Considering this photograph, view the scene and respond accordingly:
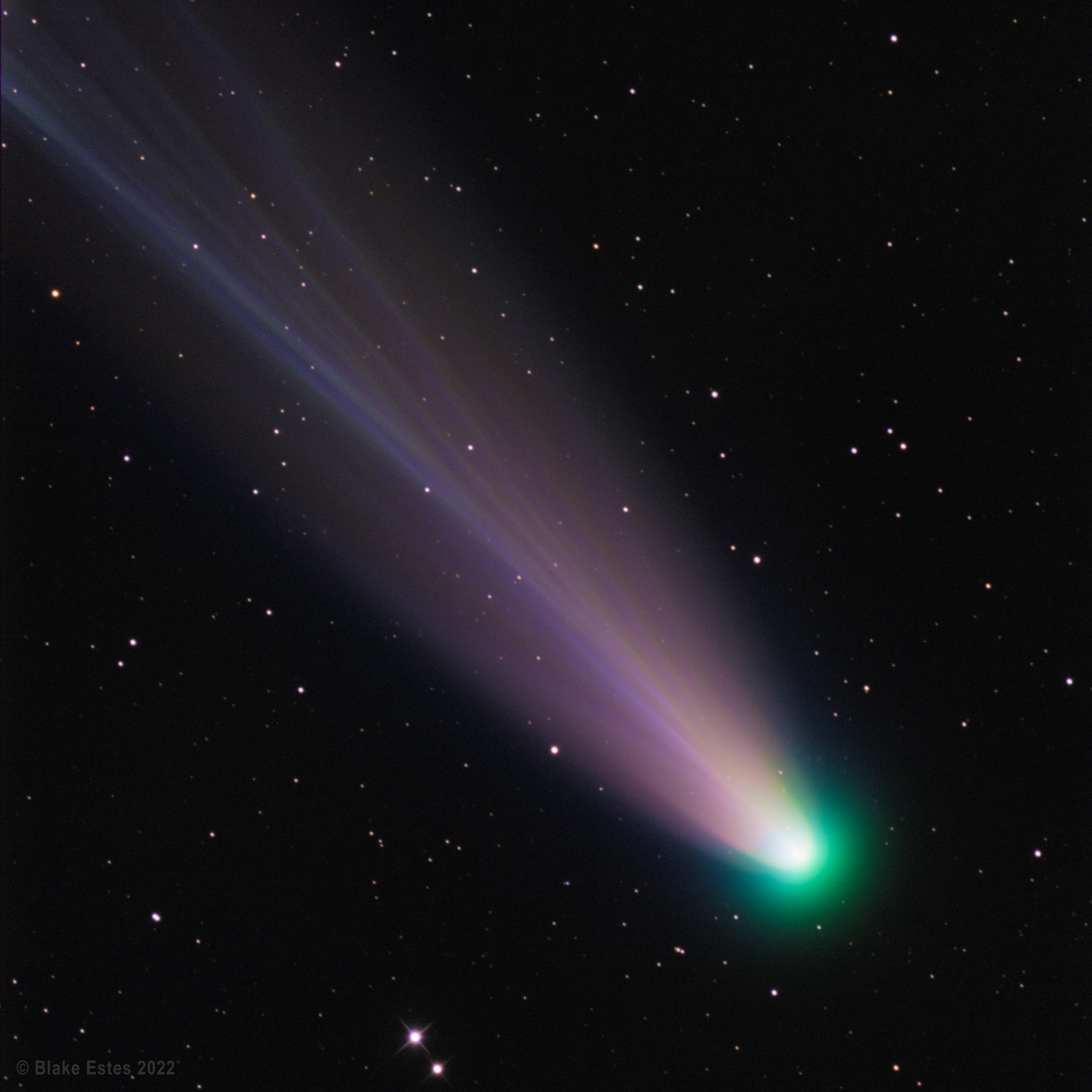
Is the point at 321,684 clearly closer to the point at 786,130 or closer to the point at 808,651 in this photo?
the point at 808,651

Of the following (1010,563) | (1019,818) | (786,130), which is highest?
(786,130)

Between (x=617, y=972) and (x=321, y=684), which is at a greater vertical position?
(x=321, y=684)

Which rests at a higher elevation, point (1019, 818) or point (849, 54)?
point (849, 54)

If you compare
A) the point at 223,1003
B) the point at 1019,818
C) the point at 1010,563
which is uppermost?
the point at 1010,563

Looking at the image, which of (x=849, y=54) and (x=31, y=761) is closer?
(x=849, y=54)

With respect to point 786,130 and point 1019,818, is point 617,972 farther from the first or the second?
point 786,130

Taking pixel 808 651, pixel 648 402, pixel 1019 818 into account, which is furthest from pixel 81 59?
pixel 1019 818

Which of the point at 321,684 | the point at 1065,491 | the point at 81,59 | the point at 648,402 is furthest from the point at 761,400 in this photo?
the point at 81,59
